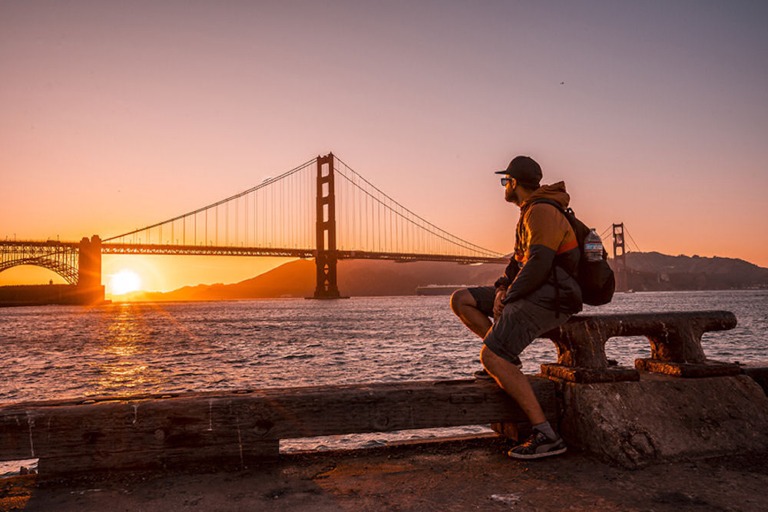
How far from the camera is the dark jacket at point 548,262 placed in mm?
2869

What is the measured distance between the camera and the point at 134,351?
2236 centimetres

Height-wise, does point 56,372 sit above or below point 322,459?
below

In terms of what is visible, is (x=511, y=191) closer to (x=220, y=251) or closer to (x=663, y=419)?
(x=663, y=419)

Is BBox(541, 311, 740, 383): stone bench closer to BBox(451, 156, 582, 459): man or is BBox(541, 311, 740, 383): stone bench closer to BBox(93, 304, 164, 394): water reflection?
BBox(451, 156, 582, 459): man

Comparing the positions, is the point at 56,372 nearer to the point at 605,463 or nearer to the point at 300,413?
the point at 300,413

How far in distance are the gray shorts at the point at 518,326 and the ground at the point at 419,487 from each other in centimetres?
57

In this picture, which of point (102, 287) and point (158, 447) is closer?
point (158, 447)

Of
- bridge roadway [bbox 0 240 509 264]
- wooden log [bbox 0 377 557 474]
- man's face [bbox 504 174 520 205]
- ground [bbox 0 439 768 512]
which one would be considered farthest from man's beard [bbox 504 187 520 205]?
bridge roadway [bbox 0 240 509 264]

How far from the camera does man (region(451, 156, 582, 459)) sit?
9.43 feet

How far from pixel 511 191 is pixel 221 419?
1988 millimetres

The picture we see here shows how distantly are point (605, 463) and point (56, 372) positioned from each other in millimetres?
15938

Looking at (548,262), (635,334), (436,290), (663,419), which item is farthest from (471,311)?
(436,290)

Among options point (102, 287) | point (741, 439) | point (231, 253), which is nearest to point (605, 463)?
point (741, 439)

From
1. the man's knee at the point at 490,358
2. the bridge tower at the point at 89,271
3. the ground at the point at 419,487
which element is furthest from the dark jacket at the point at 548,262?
the bridge tower at the point at 89,271
